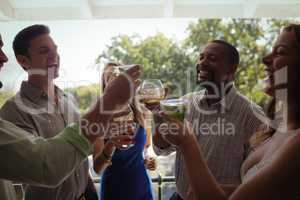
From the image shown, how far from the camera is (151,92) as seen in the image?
4.38 ft

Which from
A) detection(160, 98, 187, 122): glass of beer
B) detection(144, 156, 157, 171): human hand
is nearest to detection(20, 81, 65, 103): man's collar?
detection(144, 156, 157, 171): human hand

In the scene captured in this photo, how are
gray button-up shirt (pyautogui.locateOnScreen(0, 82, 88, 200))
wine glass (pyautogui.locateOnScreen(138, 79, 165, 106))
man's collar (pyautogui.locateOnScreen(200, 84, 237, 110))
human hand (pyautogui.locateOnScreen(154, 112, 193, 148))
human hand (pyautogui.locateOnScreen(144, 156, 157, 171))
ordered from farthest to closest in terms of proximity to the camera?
1. human hand (pyautogui.locateOnScreen(144, 156, 157, 171))
2. man's collar (pyautogui.locateOnScreen(200, 84, 237, 110))
3. gray button-up shirt (pyautogui.locateOnScreen(0, 82, 88, 200))
4. wine glass (pyautogui.locateOnScreen(138, 79, 165, 106))
5. human hand (pyautogui.locateOnScreen(154, 112, 193, 148))

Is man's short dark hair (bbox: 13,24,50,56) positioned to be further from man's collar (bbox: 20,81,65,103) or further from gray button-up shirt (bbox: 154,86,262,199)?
gray button-up shirt (bbox: 154,86,262,199)

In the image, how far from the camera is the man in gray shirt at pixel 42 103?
152 centimetres

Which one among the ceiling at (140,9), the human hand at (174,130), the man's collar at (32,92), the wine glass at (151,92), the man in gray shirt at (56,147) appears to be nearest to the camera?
the man in gray shirt at (56,147)

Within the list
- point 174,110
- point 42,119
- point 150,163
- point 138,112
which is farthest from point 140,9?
point 174,110

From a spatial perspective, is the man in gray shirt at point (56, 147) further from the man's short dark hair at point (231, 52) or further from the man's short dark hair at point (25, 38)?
the man's short dark hair at point (231, 52)

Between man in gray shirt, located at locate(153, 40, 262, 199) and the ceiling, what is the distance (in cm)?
207

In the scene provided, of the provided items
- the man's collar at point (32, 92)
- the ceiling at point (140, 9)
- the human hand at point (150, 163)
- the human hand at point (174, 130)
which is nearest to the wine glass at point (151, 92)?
the human hand at point (174, 130)

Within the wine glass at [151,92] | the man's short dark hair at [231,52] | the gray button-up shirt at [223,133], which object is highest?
the man's short dark hair at [231,52]

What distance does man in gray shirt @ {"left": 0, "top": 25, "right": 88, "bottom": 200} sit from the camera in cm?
152

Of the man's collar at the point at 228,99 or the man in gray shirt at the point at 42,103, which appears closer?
the man in gray shirt at the point at 42,103

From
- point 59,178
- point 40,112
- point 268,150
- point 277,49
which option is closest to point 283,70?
point 277,49

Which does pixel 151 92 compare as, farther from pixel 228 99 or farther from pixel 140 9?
pixel 140 9
